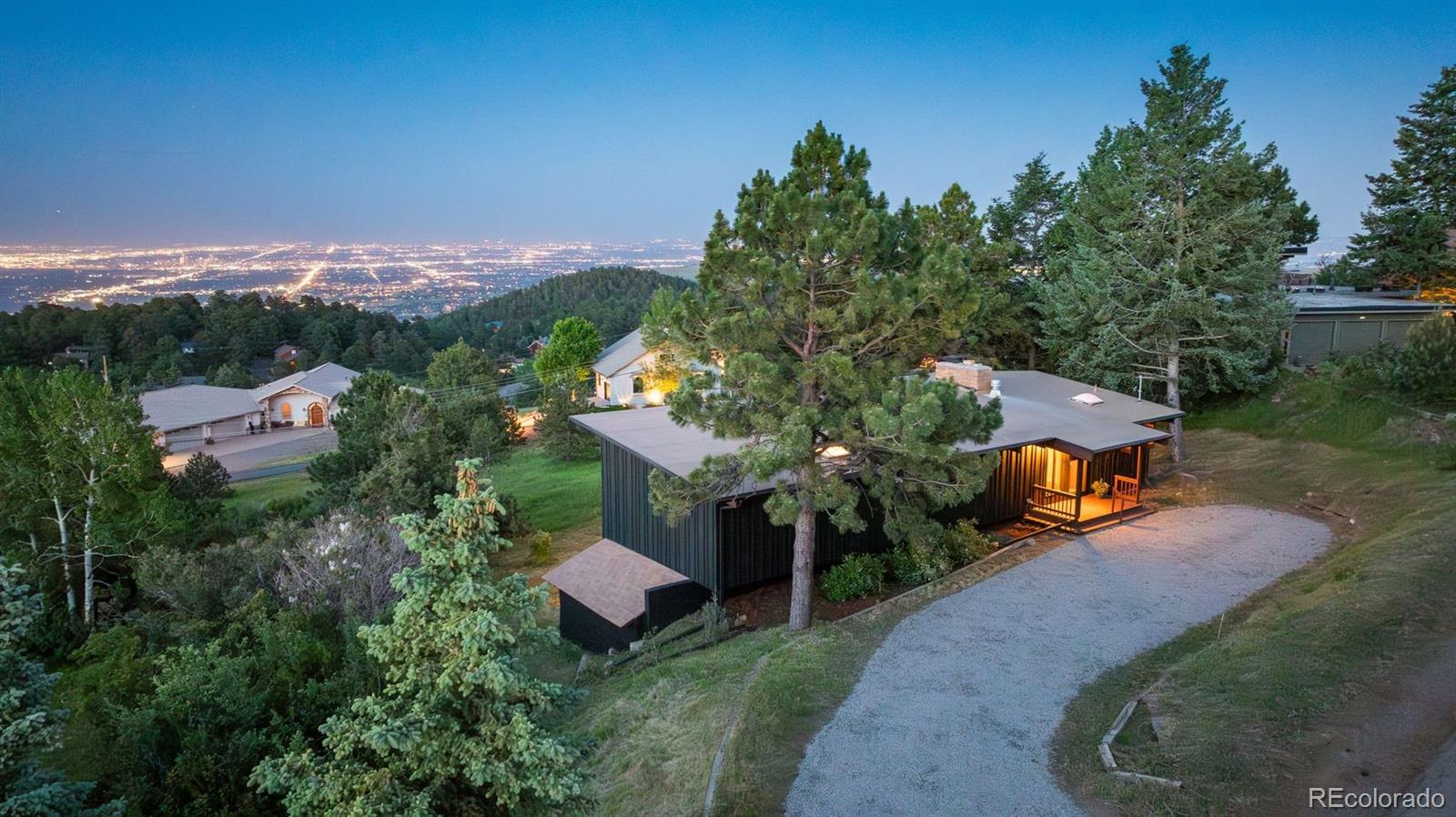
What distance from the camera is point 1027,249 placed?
31.2 m

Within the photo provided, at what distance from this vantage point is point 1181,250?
68.9 ft

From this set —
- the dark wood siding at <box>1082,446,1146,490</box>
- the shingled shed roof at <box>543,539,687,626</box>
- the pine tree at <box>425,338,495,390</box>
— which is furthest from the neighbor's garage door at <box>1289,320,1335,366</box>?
the pine tree at <box>425,338,495,390</box>

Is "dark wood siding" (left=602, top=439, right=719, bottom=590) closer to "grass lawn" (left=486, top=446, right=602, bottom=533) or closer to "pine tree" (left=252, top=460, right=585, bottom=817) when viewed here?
"grass lawn" (left=486, top=446, right=602, bottom=533)

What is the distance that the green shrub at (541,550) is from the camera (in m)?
20.5

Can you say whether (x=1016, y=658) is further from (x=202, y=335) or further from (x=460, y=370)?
(x=202, y=335)

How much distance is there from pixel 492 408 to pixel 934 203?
20.7m

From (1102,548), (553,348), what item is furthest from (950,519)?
(553,348)

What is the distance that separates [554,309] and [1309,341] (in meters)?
78.5

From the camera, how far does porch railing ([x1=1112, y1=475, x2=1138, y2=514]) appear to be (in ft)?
55.5

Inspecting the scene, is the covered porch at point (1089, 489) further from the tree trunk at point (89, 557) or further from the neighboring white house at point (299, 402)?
the neighboring white house at point (299, 402)

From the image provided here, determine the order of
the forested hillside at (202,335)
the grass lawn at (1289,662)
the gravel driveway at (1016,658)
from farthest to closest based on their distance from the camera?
the forested hillside at (202,335), the gravel driveway at (1016,658), the grass lawn at (1289,662)

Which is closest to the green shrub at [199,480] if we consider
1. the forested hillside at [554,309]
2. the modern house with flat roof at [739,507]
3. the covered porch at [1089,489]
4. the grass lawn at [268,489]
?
the grass lawn at [268,489]

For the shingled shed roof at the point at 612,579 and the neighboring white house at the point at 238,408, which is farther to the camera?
the neighboring white house at the point at 238,408

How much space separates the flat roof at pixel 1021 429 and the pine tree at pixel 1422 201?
57.6 feet
